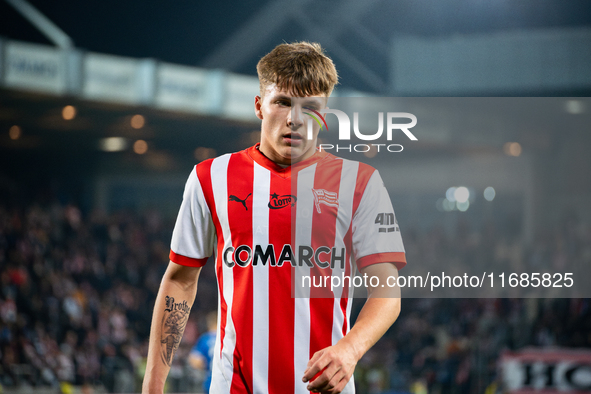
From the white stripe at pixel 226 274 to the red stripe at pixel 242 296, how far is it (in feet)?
0.04

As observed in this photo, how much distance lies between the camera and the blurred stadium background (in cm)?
815

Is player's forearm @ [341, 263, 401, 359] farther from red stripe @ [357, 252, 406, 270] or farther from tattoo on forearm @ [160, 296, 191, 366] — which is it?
A: tattoo on forearm @ [160, 296, 191, 366]

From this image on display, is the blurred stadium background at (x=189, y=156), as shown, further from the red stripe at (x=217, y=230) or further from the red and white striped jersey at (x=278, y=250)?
the red stripe at (x=217, y=230)

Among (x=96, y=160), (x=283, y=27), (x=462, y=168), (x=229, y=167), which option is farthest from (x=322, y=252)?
(x=96, y=160)

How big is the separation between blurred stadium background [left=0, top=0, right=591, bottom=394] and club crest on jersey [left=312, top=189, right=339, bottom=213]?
151 inches

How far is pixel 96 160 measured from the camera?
52.6ft

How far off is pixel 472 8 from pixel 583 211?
6.97 metres

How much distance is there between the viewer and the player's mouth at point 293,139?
159cm

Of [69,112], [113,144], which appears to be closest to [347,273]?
[69,112]

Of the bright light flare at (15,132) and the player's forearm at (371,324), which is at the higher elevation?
the bright light flare at (15,132)

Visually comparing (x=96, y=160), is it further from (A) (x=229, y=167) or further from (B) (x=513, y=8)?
(A) (x=229, y=167)

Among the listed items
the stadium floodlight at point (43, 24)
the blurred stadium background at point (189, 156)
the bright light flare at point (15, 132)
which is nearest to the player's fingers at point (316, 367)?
the blurred stadium background at point (189, 156)

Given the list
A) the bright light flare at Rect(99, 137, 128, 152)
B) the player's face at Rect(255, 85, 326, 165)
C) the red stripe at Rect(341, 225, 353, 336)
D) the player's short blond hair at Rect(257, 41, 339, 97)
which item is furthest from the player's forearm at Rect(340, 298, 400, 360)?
the bright light flare at Rect(99, 137, 128, 152)

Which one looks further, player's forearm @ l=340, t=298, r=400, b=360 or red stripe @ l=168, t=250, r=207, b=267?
red stripe @ l=168, t=250, r=207, b=267
